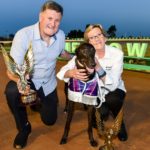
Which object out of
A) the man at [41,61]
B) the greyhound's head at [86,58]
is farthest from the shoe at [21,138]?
the greyhound's head at [86,58]

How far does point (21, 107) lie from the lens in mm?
4309

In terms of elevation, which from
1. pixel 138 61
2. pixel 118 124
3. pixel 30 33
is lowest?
pixel 138 61

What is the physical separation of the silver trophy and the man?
67 millimetres

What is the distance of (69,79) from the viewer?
163 inches

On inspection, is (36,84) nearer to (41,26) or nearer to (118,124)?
(41,26)

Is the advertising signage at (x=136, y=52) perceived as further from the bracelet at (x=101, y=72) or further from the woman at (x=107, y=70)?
the bracelet at (x=101, y=72)

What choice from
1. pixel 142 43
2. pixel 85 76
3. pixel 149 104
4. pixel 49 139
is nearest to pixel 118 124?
pixel 85 76

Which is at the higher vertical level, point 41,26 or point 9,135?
point 41,26

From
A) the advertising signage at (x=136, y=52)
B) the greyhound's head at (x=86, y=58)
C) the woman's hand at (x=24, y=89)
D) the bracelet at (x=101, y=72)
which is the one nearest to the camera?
the greyhound's head at (x=86, y=58)

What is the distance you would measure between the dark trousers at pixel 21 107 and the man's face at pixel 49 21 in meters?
0.67

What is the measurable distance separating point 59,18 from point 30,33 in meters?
0.38

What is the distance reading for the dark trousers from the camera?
424 centimetres

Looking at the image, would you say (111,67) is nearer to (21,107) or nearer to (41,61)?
(41,61)

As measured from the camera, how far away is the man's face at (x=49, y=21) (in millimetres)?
4145
